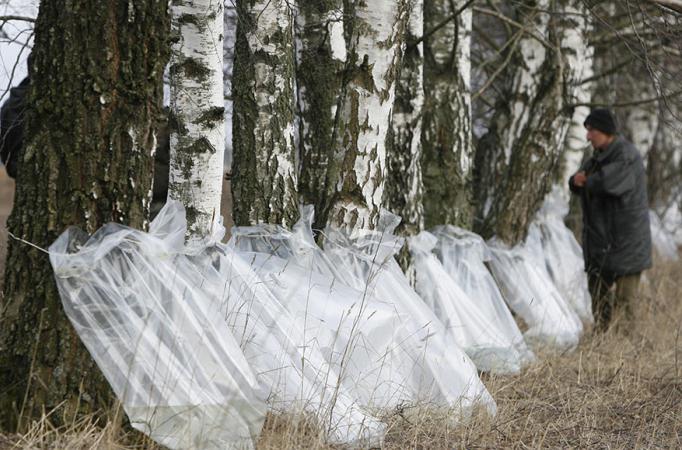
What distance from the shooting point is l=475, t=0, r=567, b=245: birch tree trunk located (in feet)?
21.2

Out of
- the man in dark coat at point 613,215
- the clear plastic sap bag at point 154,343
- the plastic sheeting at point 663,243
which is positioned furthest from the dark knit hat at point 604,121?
the plastic sheeting at point 663,243

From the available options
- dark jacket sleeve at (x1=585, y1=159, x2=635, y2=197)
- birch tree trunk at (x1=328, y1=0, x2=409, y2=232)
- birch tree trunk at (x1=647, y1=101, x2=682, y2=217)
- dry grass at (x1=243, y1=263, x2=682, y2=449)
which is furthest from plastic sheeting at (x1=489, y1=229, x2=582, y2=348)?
birch tree trunk at (x1=647, y1=101, x2=682, y2=217)

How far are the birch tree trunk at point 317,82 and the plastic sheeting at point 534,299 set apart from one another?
1846mm

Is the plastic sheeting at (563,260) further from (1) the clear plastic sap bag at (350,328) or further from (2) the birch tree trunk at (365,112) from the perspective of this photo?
(1) the clear plastic sap bag at (350,328)

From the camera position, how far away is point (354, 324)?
337 cm

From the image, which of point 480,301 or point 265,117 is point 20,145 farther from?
point 480,301

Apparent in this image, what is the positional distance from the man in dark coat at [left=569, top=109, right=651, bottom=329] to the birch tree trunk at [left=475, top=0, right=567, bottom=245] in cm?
40

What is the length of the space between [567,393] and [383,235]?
121 cm

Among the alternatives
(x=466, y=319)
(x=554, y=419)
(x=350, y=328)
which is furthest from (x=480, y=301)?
(x=350, y=328)

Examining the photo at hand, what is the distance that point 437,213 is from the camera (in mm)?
5973

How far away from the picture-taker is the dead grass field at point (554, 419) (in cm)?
283

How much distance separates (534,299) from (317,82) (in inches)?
87.3

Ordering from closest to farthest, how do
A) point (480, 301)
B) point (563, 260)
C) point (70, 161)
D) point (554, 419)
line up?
point (70, 161) → point (554, 419) → point (480, 301) → point (563, 260)

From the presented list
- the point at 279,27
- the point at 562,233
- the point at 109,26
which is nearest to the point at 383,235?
the point at 279,27
